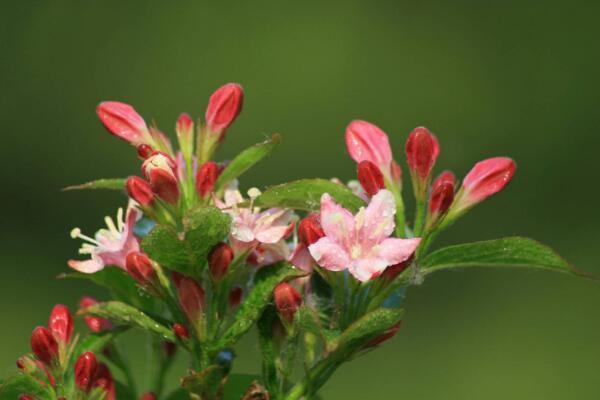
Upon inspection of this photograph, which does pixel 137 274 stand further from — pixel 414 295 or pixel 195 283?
pixel 414 295

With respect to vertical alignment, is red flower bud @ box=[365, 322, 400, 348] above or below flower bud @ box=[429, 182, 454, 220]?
below

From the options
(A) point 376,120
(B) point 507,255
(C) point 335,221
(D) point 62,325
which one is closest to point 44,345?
(D) point 62,325

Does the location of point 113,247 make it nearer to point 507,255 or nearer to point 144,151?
point 144,151

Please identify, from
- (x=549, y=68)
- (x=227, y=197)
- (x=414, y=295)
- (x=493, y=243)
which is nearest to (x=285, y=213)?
(x=227, y=197)

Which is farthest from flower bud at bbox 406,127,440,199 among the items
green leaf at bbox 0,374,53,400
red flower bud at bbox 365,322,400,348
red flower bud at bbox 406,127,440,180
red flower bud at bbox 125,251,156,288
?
green leaf at bbox 0,374,53,400

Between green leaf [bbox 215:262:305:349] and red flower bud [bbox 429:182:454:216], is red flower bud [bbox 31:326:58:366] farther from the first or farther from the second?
red flower bud [bbox 429:182:454:216]

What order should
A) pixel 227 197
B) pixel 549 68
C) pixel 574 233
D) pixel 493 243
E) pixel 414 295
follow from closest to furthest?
1. pixel 493 243
2. pixel 227 197
3. pixel 414 295
4. pixel 574 233
5. pixel 549 68
